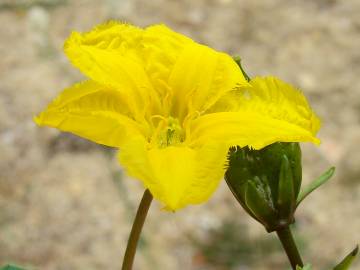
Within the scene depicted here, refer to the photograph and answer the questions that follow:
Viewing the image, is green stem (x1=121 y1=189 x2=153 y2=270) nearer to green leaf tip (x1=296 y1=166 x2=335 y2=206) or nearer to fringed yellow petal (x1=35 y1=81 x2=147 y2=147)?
fringed yellow petal (x1=35 y1=81 x2=147 y2=147)

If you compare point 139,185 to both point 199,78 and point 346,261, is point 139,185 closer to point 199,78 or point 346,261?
point 199,78

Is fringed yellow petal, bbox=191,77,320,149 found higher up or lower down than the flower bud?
higher up

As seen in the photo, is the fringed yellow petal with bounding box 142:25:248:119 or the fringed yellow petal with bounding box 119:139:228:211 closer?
the fringed yellow petal with bounding box 119:139:228:211

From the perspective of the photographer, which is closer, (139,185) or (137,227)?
(137,227)

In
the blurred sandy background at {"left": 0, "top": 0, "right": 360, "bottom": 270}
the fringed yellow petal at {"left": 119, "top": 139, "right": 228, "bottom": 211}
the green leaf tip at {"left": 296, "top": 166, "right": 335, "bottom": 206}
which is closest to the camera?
the fringed yellow petal at {"left": 119, "top": 139, "right": 228, "bottom": 211}

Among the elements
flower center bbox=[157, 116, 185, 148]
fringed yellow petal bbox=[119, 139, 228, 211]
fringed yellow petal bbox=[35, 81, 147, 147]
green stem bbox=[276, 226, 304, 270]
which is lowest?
green stem bbox=[276, 226, 304, 270]

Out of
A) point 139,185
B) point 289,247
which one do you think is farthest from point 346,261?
point 139,185

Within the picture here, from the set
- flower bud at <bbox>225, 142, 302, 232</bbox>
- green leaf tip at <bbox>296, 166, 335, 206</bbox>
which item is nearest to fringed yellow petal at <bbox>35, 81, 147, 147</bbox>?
flower bud at <bbox>225, 142, 302, 232</bbox>
